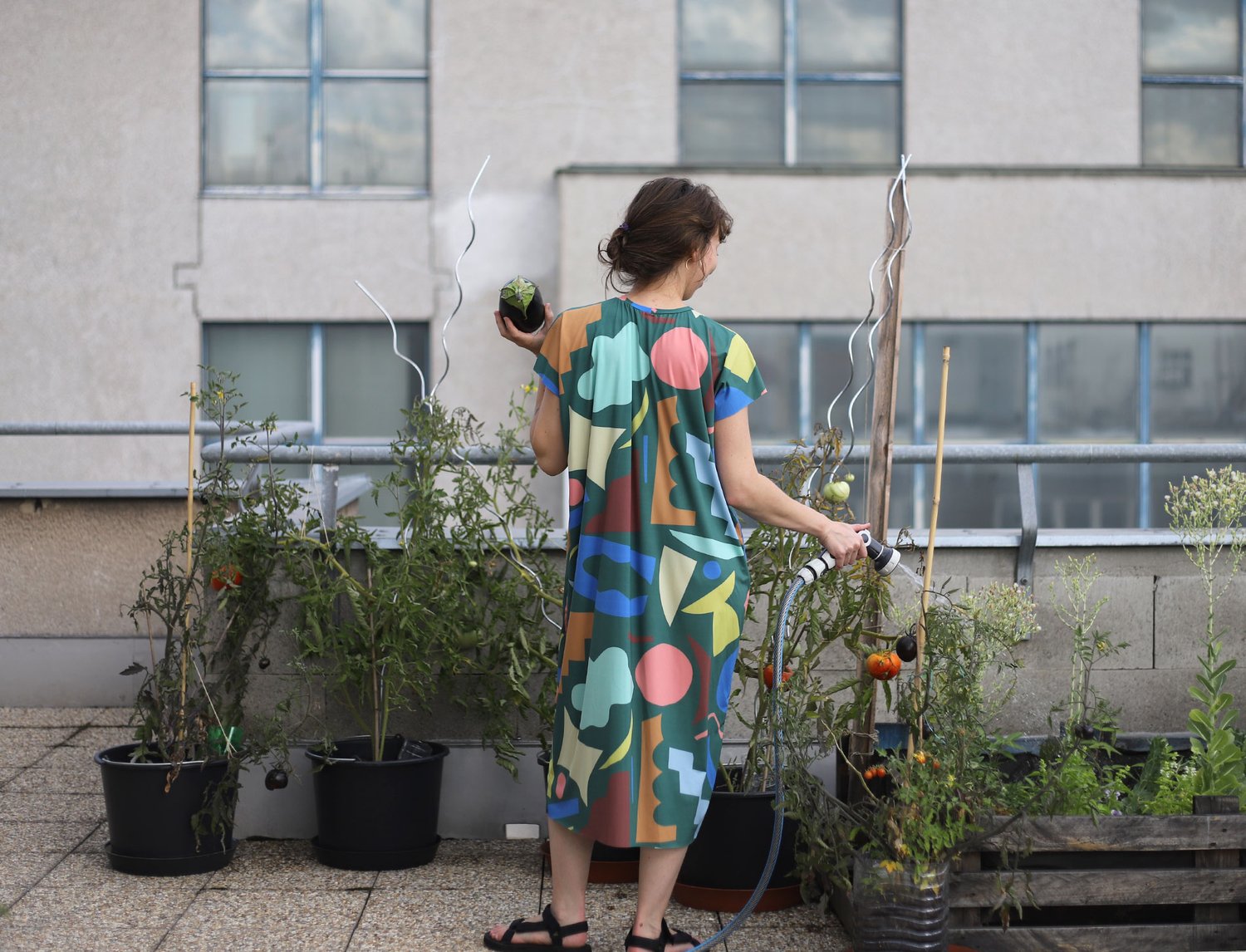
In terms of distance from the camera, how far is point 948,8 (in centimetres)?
945

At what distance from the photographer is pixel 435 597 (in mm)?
3412

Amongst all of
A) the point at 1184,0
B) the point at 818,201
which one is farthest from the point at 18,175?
the point at 1184,0

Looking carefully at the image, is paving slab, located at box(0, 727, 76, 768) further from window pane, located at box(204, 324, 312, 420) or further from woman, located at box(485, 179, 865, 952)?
window pane, located at box(204, 324, 312, 420)

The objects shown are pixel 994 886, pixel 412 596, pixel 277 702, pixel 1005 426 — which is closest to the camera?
pixel 994 886

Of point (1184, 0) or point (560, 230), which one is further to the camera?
point (1184, 0)

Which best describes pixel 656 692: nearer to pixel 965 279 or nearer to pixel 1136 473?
pixel 965 279

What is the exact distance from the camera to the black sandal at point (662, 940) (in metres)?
2.65

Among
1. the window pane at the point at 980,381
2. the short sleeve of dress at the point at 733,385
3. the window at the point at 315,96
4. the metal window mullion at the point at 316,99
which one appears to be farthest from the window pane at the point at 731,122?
the short sleeve of dress at the point at 733,385

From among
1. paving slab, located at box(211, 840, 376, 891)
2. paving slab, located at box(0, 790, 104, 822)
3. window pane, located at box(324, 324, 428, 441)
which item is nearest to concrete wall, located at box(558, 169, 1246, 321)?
window pane, located at box(324, 324, 428, 441)

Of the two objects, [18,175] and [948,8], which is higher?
[948,8]

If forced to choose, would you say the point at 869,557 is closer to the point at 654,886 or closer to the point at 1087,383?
the point at 654,886

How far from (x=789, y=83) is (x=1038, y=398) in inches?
121

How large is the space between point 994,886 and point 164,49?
29.0ft

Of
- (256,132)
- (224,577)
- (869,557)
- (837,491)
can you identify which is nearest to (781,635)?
(869,557)
